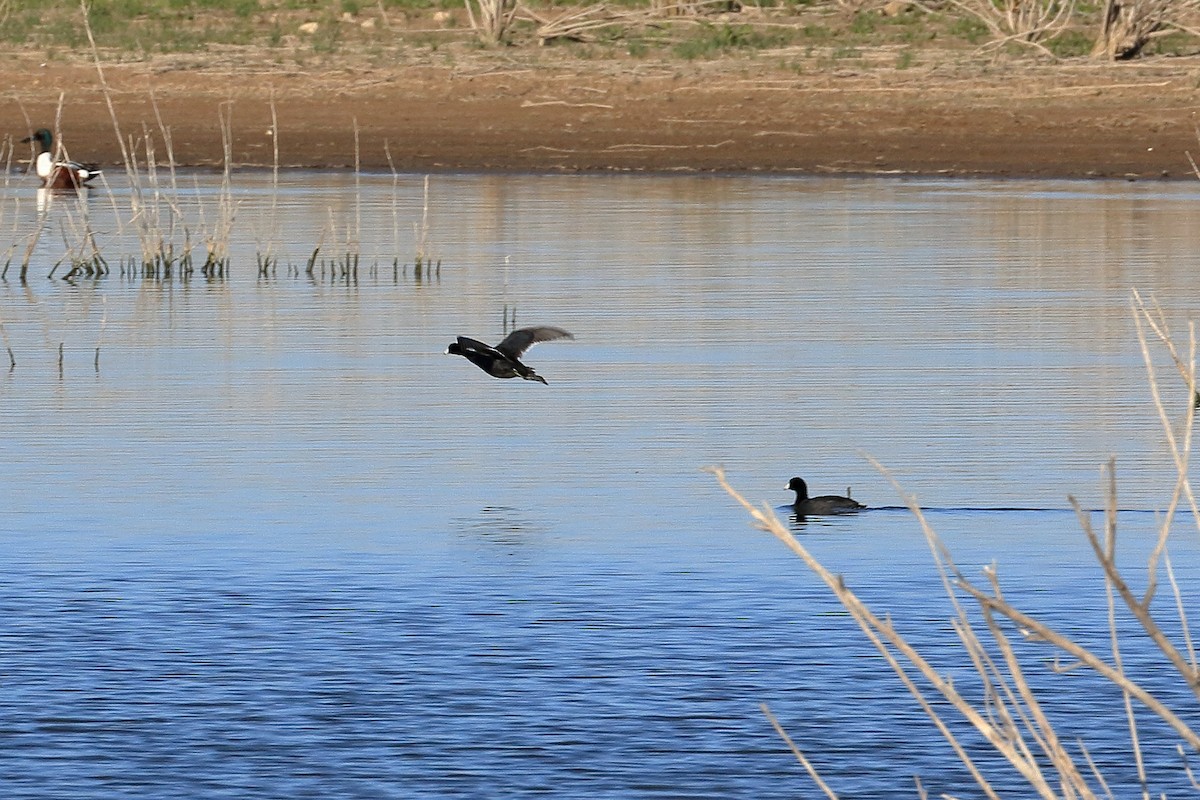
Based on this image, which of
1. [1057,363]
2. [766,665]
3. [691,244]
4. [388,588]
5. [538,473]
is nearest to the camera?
[766,665]

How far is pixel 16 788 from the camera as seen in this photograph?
226 inches

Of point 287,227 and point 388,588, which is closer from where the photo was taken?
point 388,588

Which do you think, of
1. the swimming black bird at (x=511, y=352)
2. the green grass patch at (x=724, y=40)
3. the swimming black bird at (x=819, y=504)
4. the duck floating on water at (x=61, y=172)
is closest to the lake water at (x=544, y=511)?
the swimming black bird at (x=819, y=504)

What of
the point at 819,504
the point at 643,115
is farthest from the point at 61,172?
the point at 819,504

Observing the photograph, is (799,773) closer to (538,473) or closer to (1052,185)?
(538,473)

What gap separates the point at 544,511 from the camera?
29.1 ft

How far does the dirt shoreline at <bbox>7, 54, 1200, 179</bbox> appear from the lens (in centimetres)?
2370

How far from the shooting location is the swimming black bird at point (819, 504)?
28.8 feet

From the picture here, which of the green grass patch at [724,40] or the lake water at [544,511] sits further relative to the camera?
the green grass patch at [724,40]

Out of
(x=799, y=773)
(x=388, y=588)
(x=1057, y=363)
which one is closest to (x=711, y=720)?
(x=799, y=773)

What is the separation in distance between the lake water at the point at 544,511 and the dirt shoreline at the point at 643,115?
629cm

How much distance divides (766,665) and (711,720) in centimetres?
54

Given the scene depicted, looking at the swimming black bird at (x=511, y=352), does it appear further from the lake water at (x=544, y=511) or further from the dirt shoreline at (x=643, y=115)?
the dirt shoreline at (x=643, y=115)

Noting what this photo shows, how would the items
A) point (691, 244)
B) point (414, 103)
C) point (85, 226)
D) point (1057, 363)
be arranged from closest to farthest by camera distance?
point (1057, 363) < point (85, 226) < point (691, 244) < point (414, 103)
